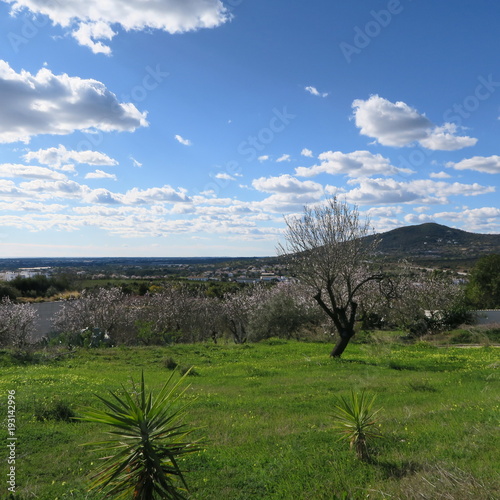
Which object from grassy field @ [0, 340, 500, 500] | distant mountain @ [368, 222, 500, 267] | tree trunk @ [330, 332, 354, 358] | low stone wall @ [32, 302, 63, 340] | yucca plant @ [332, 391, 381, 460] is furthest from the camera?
distant mountain @ [368, 222, 500, 267]

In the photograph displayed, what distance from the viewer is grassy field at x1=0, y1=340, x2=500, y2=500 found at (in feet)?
17.5

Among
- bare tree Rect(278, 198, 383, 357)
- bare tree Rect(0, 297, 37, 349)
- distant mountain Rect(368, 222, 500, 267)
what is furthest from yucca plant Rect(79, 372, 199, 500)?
distant mountain Rect(368, 222, 500, 267)

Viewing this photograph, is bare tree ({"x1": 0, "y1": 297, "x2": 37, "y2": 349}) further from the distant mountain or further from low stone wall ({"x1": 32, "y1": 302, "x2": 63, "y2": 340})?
the distant mountain

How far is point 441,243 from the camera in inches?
4609

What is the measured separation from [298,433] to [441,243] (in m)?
122

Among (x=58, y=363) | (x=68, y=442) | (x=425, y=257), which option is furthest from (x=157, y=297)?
(x=425, y=257)

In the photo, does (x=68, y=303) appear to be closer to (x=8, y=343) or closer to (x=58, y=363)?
(x=8, y=343)

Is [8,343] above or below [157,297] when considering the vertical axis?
below

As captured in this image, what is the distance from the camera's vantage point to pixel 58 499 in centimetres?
523

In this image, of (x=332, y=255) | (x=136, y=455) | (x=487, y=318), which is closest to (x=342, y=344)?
(x=332, y=255)

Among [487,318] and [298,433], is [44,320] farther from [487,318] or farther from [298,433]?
[298,433]

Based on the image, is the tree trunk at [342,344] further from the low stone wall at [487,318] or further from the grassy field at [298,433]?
the low stone wall at [487,318]

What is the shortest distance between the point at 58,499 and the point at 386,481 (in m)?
4.18

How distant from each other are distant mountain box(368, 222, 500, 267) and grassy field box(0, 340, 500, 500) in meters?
88.1
